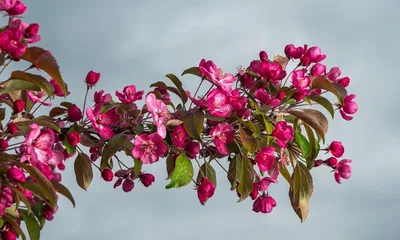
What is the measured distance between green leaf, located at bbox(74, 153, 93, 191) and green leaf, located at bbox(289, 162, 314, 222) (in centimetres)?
91

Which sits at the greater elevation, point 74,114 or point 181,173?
point 74,114

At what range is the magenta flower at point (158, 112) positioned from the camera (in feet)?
9.23

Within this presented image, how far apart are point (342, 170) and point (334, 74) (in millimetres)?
464

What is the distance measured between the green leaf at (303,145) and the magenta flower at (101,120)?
32.3 inches

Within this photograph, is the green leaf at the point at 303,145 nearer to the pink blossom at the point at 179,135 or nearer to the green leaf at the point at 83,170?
the pink blossom at the point at 179,135

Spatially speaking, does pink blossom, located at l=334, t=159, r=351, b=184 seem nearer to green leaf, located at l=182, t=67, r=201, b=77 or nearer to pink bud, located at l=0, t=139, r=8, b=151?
green leaf, located at l=182, t=67, r=201, b=77

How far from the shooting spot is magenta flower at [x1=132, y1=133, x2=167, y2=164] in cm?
285

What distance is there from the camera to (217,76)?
2.94m

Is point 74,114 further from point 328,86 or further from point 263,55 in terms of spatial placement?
point 328,86

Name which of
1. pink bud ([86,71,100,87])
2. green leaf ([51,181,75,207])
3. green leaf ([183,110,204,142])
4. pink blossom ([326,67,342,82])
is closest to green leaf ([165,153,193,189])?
green leaf ([183,110,204,142])

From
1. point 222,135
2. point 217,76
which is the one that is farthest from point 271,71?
point 222,135

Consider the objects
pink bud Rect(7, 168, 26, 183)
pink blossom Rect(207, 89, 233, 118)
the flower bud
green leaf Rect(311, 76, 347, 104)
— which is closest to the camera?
pink bud Rect(7, 168, 26, 183)

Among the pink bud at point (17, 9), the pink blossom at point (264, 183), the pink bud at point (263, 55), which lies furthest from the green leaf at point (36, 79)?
the pink blossom at point (264, 183)

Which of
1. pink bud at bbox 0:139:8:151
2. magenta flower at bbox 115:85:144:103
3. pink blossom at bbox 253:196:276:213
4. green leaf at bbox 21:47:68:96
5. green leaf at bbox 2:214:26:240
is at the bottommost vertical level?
green leaf at bbox 2:214:26:240
